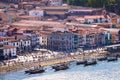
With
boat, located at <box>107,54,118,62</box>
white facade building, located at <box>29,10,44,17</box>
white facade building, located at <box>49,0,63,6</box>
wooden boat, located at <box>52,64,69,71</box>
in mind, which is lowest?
boat, located at <box>107,54,118,62</box>

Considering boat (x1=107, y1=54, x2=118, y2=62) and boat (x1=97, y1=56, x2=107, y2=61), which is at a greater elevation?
boat (x1=97, y1=56, x2=107, y2=61)

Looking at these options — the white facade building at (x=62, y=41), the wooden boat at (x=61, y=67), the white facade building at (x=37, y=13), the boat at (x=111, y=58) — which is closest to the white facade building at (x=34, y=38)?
the white facade building at (x=62, y=41)

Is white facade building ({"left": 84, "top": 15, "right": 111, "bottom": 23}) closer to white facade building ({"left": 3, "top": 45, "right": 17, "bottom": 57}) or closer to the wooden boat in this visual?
white facade building ({"left": 3, "top": 45, "right": 17, "bottom": 57})

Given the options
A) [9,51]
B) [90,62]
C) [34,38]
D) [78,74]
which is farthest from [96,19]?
[78,74]

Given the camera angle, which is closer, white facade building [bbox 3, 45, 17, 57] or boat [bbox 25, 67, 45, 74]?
boat [bbox 25, 67, 45, 74]

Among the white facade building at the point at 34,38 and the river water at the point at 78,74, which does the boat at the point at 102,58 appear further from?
the white facade building at the point at 34,38

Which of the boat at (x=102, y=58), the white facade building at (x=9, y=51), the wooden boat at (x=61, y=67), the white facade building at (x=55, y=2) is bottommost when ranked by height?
the boat at (x=102, y=58)

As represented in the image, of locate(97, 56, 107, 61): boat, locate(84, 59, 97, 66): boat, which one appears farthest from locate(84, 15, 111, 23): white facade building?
locate(84, 59, 97, 66): boat

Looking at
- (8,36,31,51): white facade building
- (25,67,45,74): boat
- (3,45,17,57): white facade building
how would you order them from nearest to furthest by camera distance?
(25,67,45,74): boat < (3,45,17,57): white facade building < (8,36,31,51): white facade building

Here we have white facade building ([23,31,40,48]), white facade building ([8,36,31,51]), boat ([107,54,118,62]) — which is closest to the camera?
boat ([107,54,118,62])
